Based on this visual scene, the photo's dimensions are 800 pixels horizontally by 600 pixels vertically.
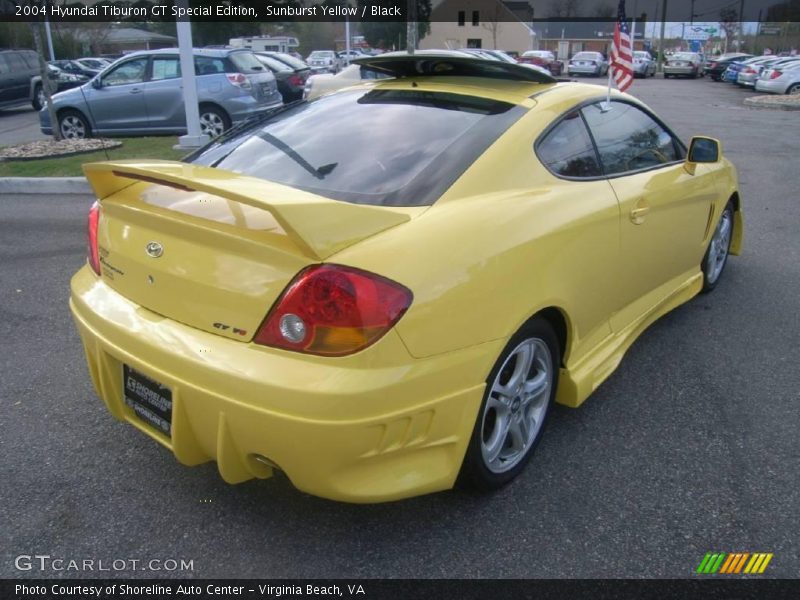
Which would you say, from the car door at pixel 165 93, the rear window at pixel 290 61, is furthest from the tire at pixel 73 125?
the rear window at pixel 290 61

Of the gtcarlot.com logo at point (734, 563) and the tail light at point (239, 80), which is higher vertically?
the tail light at point (239, 80)

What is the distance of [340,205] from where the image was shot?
212cm

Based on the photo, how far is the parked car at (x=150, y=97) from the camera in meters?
11.4

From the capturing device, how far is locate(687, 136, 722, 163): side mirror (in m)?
3.86

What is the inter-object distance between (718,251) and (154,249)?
3883mm

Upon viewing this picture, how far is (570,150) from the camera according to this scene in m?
3.01

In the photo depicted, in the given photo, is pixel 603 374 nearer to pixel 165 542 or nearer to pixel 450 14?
pixel 165 542

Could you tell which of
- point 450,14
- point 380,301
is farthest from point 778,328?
point 450,14

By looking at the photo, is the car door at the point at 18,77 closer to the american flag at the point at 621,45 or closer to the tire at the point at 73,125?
the tire at the point at 73,125

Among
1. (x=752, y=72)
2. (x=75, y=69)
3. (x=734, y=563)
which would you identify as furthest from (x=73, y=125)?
(x=752, y=72)

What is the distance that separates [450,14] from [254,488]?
78.3 metres

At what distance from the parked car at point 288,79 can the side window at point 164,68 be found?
3.18m

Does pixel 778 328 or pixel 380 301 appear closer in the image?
pixel 380 301

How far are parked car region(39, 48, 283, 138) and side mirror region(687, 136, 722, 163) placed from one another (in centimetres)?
881
